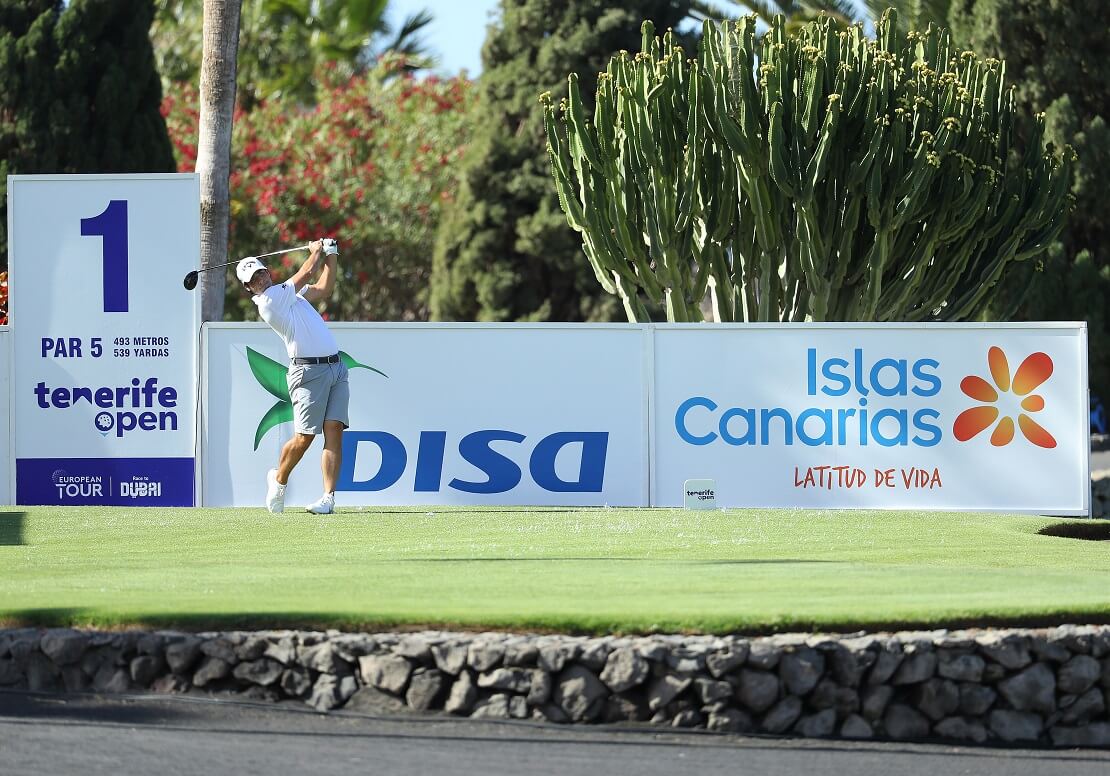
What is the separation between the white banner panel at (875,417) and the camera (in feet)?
43.5

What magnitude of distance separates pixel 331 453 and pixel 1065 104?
12.6m

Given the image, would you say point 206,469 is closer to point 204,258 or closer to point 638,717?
point 204,258

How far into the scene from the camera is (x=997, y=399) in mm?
13328

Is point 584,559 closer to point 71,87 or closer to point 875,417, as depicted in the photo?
point 875,417

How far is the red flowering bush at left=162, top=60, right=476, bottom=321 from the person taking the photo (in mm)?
31531

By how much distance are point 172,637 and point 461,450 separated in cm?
608

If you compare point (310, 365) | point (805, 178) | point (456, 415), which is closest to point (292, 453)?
point (310, 365)

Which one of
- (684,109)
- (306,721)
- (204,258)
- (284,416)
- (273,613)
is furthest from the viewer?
(684,109)

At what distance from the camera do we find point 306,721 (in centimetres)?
691

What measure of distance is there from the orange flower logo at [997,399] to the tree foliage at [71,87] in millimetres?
12813

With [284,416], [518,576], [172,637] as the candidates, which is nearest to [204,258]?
[284,416]

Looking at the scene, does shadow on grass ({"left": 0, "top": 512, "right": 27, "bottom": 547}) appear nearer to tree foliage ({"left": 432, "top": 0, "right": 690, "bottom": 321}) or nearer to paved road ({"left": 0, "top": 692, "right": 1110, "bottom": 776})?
paved road ({"left": 0, "top": 692, "right": 1110, "bottom": 776})

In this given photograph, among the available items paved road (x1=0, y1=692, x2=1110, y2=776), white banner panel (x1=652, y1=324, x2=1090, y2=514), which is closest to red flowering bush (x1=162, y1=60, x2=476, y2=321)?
white banner panel (x1=652, y1=324, x2=1090, y2=514)

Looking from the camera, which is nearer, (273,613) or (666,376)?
(273,613)
